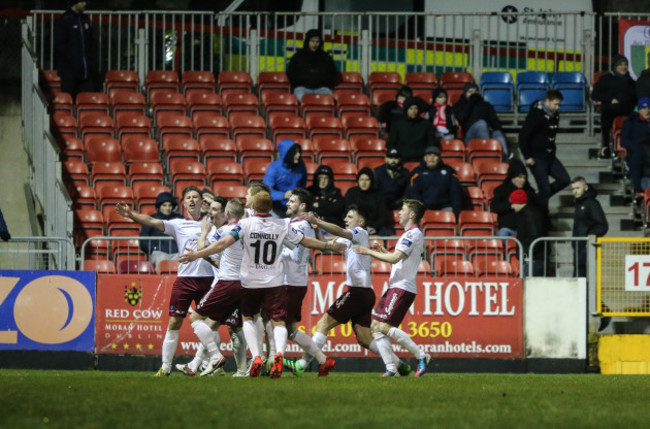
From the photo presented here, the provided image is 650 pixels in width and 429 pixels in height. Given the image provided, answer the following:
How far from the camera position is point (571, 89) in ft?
78.6

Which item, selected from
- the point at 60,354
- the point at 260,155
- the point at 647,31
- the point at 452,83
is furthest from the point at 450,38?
the point at 60,354

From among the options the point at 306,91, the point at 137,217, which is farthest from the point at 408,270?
the point at 306,91

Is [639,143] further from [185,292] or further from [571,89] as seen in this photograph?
[185,292]

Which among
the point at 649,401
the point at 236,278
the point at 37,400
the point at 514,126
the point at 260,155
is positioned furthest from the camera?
the point at 514,126

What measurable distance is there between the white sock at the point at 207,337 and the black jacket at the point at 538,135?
28.6 feet

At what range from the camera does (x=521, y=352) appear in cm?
1708

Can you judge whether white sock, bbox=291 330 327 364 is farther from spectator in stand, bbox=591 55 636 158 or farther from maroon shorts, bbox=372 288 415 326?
spectator in stand, bbox=591 55 636 158

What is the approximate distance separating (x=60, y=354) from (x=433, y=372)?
537cm

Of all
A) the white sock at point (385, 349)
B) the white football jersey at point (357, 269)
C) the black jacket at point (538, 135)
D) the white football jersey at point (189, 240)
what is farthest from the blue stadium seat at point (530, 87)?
the white football jersey at point (189, 240)

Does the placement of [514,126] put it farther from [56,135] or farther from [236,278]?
[236,278]

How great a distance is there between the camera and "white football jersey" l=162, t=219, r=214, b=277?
14.1 m

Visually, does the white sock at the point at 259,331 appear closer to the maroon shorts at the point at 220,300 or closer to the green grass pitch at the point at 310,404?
the maroon shorts at the point at 220,300

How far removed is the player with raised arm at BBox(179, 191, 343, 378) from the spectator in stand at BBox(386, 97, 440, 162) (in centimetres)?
794

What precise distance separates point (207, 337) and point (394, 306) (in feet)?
7.34
